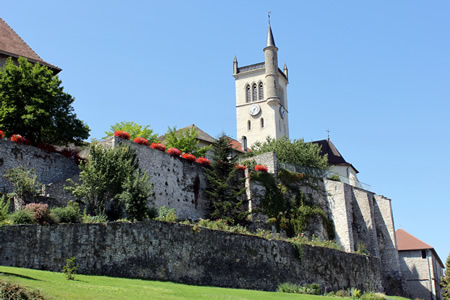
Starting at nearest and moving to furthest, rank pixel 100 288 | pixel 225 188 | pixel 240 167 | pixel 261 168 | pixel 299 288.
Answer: pixel 100 288, pixel 299 288, pixel 225 188, pixel 240 167, pixel 261 168

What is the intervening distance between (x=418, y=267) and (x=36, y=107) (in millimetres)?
33818

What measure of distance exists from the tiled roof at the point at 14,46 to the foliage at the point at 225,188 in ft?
41.1

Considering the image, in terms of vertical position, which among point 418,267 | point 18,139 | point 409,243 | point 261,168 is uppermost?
point 261,168

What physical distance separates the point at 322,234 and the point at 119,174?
17.8 meters

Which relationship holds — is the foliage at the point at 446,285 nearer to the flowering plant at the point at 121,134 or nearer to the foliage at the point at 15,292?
the flowering plant at the point at 121,134

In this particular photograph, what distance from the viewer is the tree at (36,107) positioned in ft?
100

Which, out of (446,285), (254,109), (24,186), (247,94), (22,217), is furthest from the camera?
(247,94)

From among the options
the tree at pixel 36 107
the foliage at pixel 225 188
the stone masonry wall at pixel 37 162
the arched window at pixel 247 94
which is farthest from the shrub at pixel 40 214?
the arched window at pixel 247 94

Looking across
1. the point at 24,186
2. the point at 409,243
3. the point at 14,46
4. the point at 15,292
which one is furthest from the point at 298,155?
the point at 15,292

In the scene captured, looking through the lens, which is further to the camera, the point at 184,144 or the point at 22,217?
the point at 184,144

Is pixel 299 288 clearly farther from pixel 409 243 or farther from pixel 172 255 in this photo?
pixel 409 243

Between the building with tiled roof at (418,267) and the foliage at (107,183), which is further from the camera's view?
the building with tiled roof at (418,267)

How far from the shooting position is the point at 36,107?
30.6m

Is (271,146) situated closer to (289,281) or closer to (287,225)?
(287,225)
